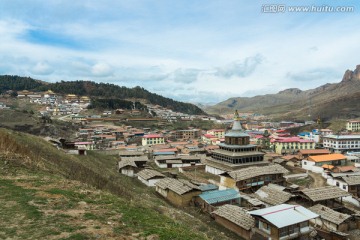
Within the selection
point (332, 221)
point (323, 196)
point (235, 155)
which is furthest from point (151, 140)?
point (332, 221)

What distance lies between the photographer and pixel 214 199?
26828 millimetres

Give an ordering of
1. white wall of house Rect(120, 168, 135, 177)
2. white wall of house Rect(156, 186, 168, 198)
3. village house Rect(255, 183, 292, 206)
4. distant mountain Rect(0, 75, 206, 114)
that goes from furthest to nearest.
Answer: distant mountain Rect(0, 75, 206, 114)
white wall of house Rect(120, 168, 135, 177)
white wall of house Rect(156, 186, 168, 198)
village house Rect(255, 183, 292, 206)

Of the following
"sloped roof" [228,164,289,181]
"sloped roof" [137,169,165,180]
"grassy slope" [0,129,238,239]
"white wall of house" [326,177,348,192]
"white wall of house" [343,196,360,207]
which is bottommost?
"white wall of house" [343,196,360,207]

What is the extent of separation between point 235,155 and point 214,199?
1744cm

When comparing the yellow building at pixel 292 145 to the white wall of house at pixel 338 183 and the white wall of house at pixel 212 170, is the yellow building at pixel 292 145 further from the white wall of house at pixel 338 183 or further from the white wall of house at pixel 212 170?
the white wall of house at pixel 338 183

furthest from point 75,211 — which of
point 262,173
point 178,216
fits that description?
point 262,173

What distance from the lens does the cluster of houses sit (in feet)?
66.3

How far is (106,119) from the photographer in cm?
11444

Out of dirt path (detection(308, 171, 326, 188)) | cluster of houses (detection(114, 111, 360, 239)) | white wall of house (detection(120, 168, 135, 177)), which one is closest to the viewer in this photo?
cluster of houses (detection(114, 111, 360, 239))

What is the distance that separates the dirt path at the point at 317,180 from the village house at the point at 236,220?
2169 centimetres

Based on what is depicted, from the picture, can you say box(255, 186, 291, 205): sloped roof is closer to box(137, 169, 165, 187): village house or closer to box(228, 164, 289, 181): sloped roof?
box(228, 164, 289, 181): sloped roof

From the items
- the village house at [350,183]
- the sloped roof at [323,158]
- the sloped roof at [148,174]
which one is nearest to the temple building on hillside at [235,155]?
the village house at [350,183]

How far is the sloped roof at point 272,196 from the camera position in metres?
26.9

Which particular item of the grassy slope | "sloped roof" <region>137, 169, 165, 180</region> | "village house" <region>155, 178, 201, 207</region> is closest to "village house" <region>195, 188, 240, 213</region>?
"village house" <region>155, 178, 201, 207</region>
